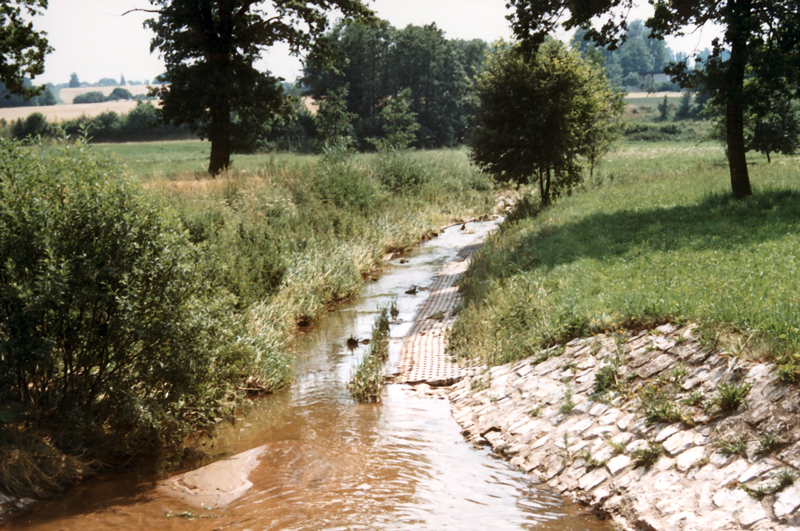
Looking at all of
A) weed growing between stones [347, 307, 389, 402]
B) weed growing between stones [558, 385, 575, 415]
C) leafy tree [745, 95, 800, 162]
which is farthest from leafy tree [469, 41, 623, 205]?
weed growing between stones [558, 385, 575, 415]

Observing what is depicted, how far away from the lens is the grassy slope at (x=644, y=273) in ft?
26.1

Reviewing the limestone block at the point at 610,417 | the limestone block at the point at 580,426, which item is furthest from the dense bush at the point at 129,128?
the limestone block at the point at 610,417

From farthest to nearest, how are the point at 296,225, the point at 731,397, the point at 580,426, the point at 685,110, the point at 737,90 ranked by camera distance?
1. the point at 685,110
2. the point at 296,225
3. the point at 737,90
4. the point at 580,426
5. the point at 731,397

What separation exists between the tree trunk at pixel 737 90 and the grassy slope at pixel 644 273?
0.65 m

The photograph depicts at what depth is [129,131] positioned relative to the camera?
6456 centimetres

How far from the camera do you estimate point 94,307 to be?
23.1 ft

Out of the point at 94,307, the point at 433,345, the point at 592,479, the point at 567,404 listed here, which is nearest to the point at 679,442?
the point at 592,479

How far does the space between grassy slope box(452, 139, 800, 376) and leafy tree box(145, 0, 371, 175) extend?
11072 mm

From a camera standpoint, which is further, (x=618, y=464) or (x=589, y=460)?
(x=589, y=460)

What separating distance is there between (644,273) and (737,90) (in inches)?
296

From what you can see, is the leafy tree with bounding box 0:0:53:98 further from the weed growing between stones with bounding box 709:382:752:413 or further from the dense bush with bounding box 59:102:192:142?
the dense bush with bounding box 59:102:192:142

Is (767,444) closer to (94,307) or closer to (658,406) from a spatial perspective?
(658,406)

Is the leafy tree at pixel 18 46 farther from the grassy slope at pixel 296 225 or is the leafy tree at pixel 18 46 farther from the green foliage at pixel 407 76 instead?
the green foliage at pixel 407 76

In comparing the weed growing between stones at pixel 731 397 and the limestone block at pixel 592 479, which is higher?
the weed growing between stones at pixel 731 397
